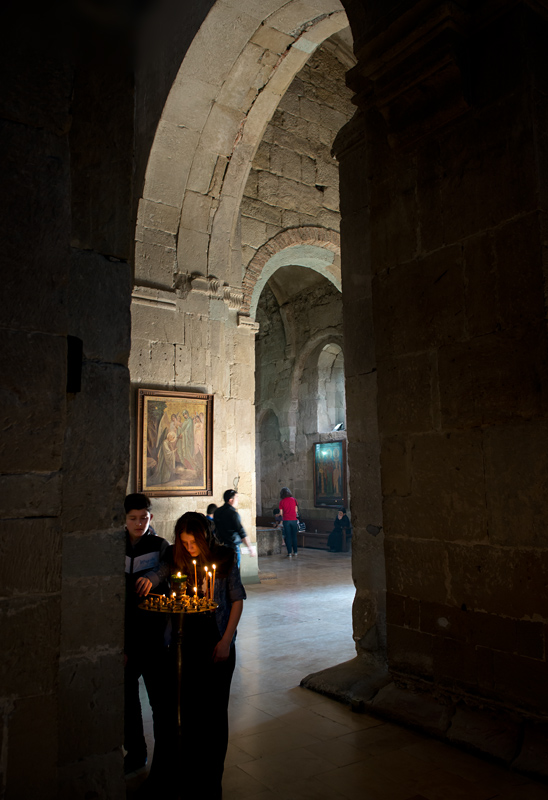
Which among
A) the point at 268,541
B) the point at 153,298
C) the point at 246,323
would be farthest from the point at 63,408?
the point at 268,541

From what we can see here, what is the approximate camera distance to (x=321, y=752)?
2943mm

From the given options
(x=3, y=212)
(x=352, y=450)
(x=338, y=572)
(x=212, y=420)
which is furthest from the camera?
(x=338, y=572)

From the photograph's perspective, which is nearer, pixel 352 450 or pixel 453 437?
pixel 453 437

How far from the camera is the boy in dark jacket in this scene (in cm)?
275

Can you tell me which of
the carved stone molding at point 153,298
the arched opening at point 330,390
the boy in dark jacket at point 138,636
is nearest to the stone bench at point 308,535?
the arched opening at point 330,390

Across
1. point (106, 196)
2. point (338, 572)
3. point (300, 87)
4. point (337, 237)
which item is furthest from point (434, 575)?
point (300, 87)

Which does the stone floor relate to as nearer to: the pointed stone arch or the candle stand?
the candle stand

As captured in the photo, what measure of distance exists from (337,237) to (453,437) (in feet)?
25.4

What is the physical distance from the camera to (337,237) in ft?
33.9

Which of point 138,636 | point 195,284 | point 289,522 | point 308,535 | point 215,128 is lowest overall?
point 308,535

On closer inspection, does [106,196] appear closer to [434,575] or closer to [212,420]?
[434,575]

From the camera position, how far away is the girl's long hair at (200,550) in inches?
105

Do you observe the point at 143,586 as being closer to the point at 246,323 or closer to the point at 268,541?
the point at 246,323

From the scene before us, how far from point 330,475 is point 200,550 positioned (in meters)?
12.2
